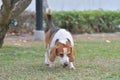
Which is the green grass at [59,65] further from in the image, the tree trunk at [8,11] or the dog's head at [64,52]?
the tree trunk at [8,11]

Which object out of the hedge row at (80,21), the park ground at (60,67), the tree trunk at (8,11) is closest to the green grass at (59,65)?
the park ground at (60,67)

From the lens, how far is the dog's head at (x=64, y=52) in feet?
25.3

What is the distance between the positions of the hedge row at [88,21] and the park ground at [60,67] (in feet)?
12.2

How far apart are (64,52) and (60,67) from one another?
2.35ft

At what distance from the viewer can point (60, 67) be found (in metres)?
8.38

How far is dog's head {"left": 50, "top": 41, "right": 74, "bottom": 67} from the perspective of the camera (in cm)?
770

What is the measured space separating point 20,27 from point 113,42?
12.6ft

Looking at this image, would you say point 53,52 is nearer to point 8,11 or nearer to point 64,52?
point 64,52

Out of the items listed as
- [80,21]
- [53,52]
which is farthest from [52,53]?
[80,21]

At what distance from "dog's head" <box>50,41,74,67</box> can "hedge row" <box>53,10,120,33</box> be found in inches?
333

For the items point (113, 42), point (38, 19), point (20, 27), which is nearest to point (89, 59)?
point (113, 42)

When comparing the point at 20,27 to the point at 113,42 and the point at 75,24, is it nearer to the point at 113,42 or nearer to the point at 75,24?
the point at 75,24

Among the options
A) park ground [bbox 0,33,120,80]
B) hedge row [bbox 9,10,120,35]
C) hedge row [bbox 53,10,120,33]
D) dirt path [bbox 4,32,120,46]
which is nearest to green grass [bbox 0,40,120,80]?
park ground [bbox 0,33,120,80]

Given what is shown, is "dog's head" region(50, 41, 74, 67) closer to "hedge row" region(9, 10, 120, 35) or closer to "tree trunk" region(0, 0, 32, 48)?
"tree trunk" region(0, 0, 32, 48)
